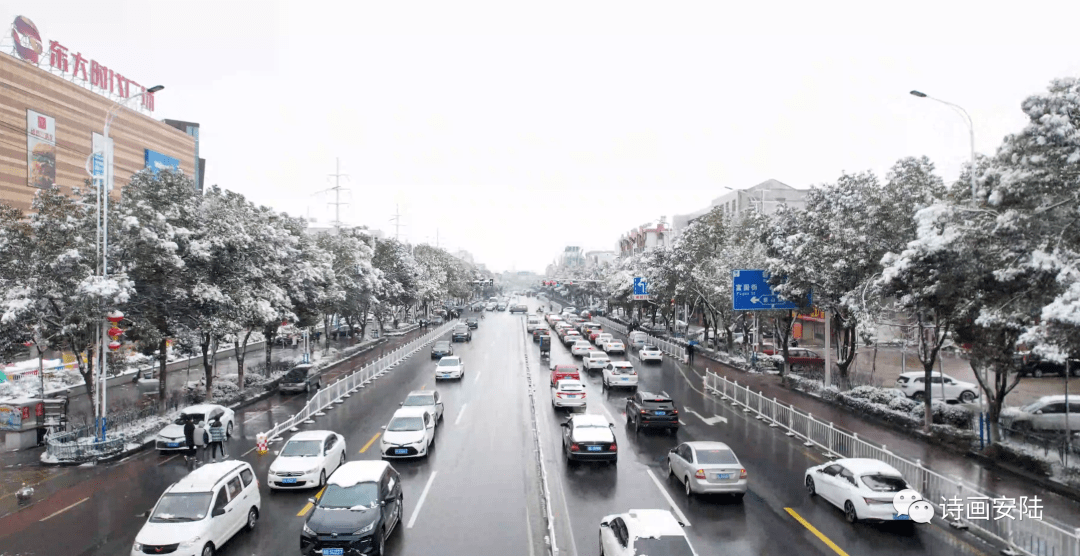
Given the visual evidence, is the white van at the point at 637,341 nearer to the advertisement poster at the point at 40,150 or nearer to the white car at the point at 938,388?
the white car at the point at 938,388

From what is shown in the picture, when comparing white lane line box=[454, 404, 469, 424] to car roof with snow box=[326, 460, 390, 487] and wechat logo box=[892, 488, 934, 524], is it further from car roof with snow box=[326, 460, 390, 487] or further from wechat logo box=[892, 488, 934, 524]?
wechat logo box=[892, 488, 934, 524]

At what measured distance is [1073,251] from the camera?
43.2ft

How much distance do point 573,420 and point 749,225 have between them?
35.4m

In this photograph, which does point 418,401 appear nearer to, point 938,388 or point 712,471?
point 712,471

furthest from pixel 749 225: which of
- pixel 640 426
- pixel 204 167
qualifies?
pixel 204 167

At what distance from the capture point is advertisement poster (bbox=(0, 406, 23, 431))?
71.8 feet

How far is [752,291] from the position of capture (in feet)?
102

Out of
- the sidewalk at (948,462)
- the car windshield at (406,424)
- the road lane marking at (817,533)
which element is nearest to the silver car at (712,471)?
the road lane marking at (817,533)

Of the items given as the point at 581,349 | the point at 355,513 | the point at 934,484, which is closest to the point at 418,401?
the point at 355,513

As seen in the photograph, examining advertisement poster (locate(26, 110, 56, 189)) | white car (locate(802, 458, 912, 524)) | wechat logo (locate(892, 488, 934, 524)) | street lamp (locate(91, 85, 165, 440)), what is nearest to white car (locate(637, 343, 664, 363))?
white car (locate(802, 458, 912, 524))

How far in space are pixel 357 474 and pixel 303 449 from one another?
4423 millimetres

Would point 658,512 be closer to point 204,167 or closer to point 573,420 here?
point 573,420

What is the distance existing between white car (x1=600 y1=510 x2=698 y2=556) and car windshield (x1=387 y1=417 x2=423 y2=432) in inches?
374

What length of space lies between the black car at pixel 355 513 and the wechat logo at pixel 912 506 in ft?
33.5
